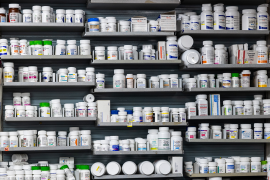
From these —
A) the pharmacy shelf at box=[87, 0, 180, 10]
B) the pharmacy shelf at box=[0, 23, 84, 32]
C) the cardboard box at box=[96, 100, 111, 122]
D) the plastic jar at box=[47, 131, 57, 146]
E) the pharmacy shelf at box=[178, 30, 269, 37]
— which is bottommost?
the plastic jar at box=[47, 131, 57, 146]

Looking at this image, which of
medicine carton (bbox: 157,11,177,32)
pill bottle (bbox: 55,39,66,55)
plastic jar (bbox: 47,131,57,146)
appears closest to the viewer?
plastic jar (bbox: 47,131,57,146)

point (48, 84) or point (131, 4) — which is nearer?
point (48, 84)

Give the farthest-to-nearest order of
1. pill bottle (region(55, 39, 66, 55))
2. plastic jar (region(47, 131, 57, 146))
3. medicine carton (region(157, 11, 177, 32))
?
medicine carton (region(157, 11, 177, 32)) < pill bottle (region(55, 39, 66, 55)) < plastic jar (region(47, 131, 57, 146))

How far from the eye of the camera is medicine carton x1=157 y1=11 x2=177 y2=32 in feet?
12.9

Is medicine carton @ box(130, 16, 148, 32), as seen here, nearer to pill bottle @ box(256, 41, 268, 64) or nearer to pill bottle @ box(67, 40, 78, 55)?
pill bottle @ box(67, 40, 78, 55)

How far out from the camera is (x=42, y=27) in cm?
385

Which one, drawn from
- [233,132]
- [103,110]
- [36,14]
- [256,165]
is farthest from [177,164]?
[36,14]

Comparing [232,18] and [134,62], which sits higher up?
[232,18]

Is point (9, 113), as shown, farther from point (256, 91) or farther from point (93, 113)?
point (256, 91)

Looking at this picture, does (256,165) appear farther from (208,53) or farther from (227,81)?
(208,53)

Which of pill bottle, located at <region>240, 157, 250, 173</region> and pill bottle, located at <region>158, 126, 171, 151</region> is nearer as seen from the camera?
pill bottle, located at <region>158, 126, 171, 151</region>

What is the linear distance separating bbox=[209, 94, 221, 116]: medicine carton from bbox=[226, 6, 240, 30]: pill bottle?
782mm

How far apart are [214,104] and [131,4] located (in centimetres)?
144

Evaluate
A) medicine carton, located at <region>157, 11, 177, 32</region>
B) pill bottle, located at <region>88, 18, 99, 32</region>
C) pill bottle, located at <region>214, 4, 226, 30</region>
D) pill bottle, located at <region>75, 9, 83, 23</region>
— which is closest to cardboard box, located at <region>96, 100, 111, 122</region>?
pill bottle, located at <region>88, 18, 99, 32</region>
